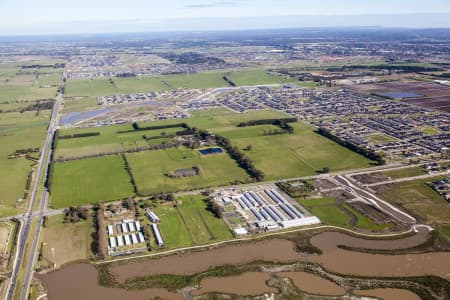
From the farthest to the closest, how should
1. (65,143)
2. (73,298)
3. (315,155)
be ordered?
(65,143) → (315,155) → (73,298)

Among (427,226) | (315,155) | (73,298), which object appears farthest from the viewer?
(315,155)

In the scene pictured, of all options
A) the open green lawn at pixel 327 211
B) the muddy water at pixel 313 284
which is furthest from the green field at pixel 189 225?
the open green lawn at pixel 327 211

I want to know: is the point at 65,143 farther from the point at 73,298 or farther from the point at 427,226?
the point at 427,226

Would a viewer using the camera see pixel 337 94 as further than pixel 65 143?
Yes

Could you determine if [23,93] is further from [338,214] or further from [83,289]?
[338,214]

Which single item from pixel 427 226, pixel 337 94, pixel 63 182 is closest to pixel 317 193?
pixel 427 226

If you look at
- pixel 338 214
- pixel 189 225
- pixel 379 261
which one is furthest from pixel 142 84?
pixel 379 261
